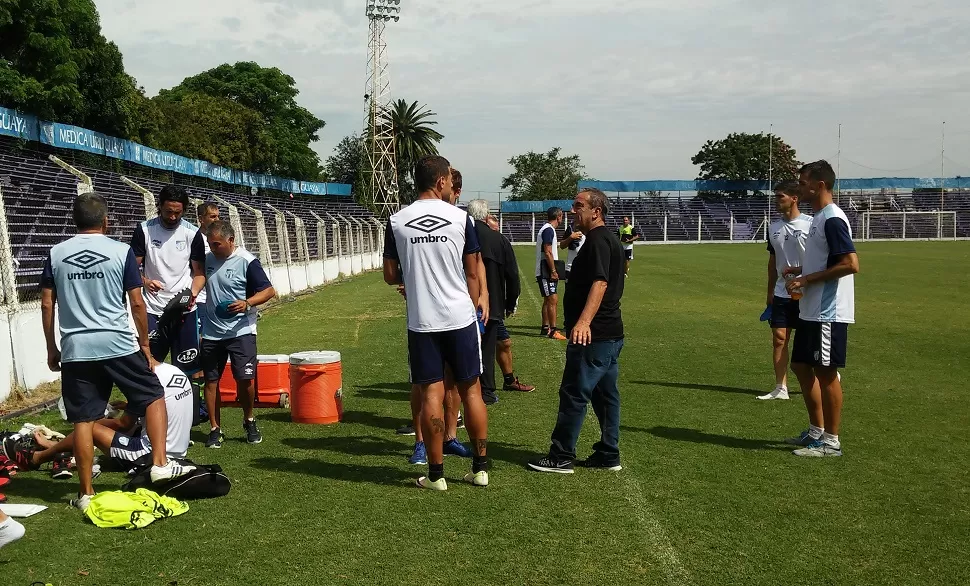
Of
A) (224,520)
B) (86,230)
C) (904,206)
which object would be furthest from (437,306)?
(904,206)

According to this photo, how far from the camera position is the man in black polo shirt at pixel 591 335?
5762 millimetres

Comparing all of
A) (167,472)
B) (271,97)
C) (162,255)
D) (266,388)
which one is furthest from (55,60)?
(271,97)

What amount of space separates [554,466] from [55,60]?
3566 cm

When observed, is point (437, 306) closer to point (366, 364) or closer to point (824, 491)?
point (824, 491)

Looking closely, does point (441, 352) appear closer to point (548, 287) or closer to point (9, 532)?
point (9, 532)

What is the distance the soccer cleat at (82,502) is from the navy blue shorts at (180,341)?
1811 millimetres

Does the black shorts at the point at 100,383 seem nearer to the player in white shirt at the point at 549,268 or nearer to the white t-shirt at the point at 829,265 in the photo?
the white t-shirt at the point at 829,265

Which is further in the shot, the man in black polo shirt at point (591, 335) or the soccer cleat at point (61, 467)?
the soccer cleat at point (61, 467)

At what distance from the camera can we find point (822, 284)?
255 inches

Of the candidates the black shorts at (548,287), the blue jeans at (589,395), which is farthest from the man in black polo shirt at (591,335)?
the black shorts at (548,287)

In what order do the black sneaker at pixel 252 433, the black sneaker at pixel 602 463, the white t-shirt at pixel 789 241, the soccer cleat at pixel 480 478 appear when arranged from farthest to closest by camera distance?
the white t-shirt at pixel 789 241 < the black sneaker at pixel 252 433 < the black sneaker at pixel 602 463 < the soccer cleat at pixel 480 478

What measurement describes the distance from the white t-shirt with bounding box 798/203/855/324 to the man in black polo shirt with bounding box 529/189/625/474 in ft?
5.25

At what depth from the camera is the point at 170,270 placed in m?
7.15

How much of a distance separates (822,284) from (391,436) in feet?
11.9
